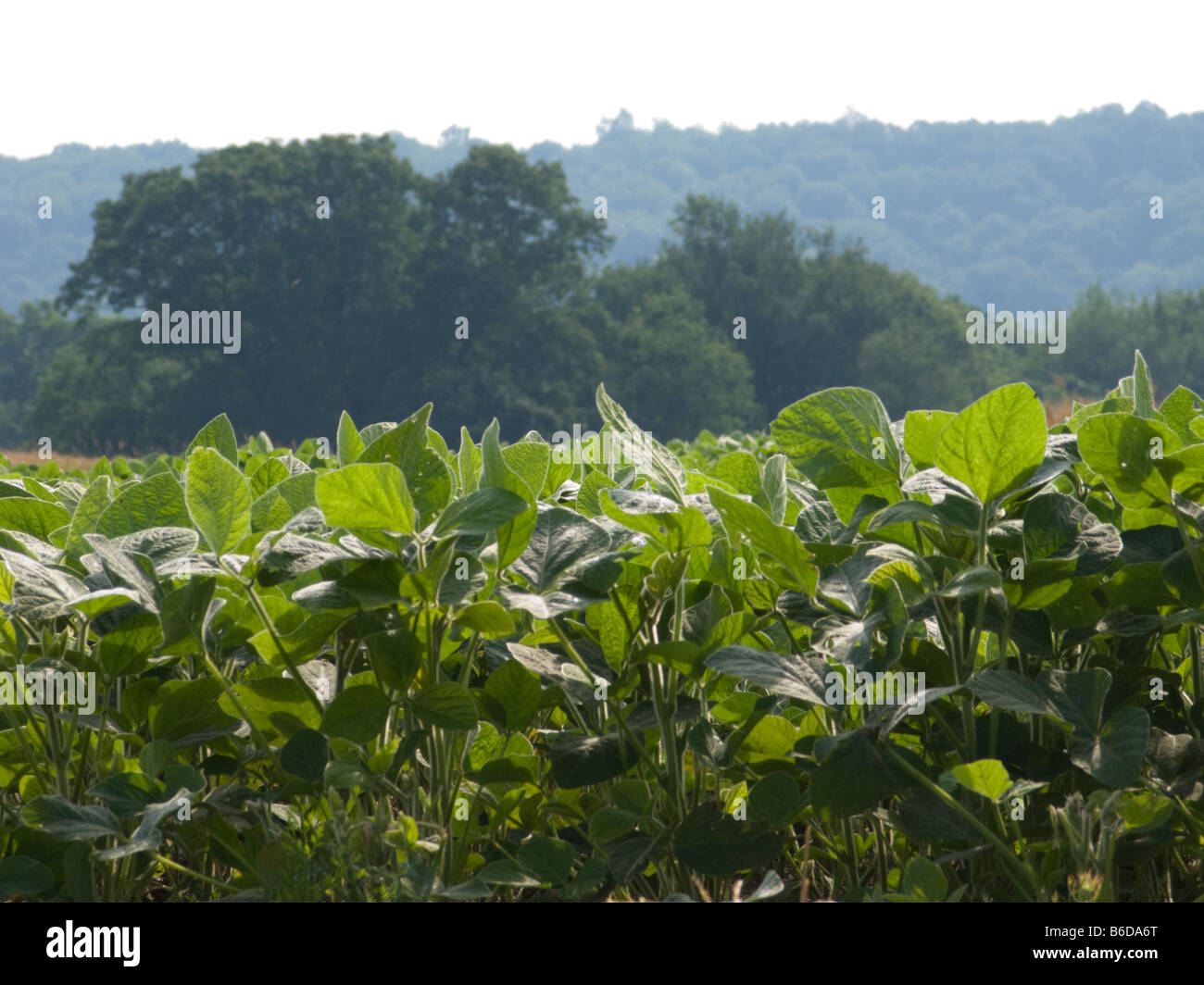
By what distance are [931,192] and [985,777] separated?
115368 mm

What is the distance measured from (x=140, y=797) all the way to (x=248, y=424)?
43.6m

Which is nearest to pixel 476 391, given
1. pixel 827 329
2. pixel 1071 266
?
pixel 827 329

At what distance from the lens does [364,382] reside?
44125mm

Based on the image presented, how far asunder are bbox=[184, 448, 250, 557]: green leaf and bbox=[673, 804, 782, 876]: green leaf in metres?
0.42

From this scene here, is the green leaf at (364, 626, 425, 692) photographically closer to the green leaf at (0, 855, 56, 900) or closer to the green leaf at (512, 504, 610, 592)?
the green leaf at (512, 504, 610, 592)

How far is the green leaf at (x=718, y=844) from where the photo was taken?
0.83 metres

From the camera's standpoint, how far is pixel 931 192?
107m

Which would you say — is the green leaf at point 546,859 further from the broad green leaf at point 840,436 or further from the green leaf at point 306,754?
the broad green leaf at point 840,436

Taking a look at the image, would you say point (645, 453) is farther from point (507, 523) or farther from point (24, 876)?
point (24, 876)

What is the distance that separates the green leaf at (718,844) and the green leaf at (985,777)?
0.18 metres

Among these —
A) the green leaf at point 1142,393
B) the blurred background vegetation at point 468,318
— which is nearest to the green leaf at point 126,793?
A: the green leaf at point 1142,393

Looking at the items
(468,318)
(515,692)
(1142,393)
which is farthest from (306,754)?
(468,318)

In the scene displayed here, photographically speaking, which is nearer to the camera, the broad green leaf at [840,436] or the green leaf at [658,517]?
the green leaf at [658,517]

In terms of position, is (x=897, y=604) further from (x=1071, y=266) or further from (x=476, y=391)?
(x=1071, y=266)
